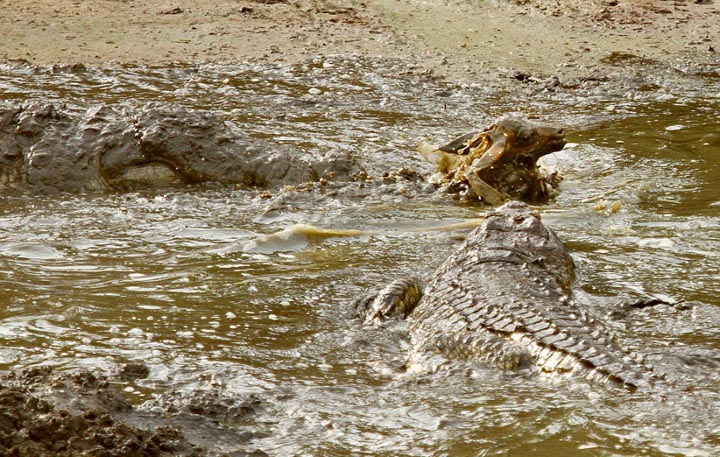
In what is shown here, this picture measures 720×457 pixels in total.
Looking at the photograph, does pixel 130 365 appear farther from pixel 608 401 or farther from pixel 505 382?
pixel 608 401

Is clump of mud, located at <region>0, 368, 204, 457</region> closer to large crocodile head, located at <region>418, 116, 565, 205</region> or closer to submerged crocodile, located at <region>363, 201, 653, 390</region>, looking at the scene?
submerged crocodile, located at <region>363, 201, 653, 390</region>

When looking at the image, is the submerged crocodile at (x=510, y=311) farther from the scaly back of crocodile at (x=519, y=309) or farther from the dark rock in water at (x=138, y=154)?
the dark rock in water at (x=138, y=154)

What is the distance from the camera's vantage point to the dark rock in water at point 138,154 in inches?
272

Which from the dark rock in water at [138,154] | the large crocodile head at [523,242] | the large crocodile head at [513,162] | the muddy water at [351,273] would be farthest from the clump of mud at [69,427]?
the large crocodile head at [513,162]

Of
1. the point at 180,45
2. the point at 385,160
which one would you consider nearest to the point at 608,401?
the point at 385,160

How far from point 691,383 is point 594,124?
526cm

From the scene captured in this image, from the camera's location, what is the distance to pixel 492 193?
670cm

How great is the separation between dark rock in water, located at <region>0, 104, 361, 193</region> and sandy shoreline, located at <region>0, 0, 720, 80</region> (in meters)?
2.96

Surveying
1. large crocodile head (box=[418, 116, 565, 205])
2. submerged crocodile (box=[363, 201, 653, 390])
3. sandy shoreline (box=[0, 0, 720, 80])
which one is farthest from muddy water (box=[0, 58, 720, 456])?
sandy shoreline (box=[0, 0, 720, 80])

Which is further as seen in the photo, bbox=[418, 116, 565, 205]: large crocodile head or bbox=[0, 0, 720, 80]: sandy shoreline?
bbox=[0, 0, 720, 80]: sandy shoreline

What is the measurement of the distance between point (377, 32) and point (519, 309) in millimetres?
7322

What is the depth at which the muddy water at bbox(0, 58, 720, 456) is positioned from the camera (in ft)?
10.9

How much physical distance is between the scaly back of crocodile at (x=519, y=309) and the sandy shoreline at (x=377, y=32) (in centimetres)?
506

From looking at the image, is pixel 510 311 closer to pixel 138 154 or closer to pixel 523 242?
pixel 523 242
